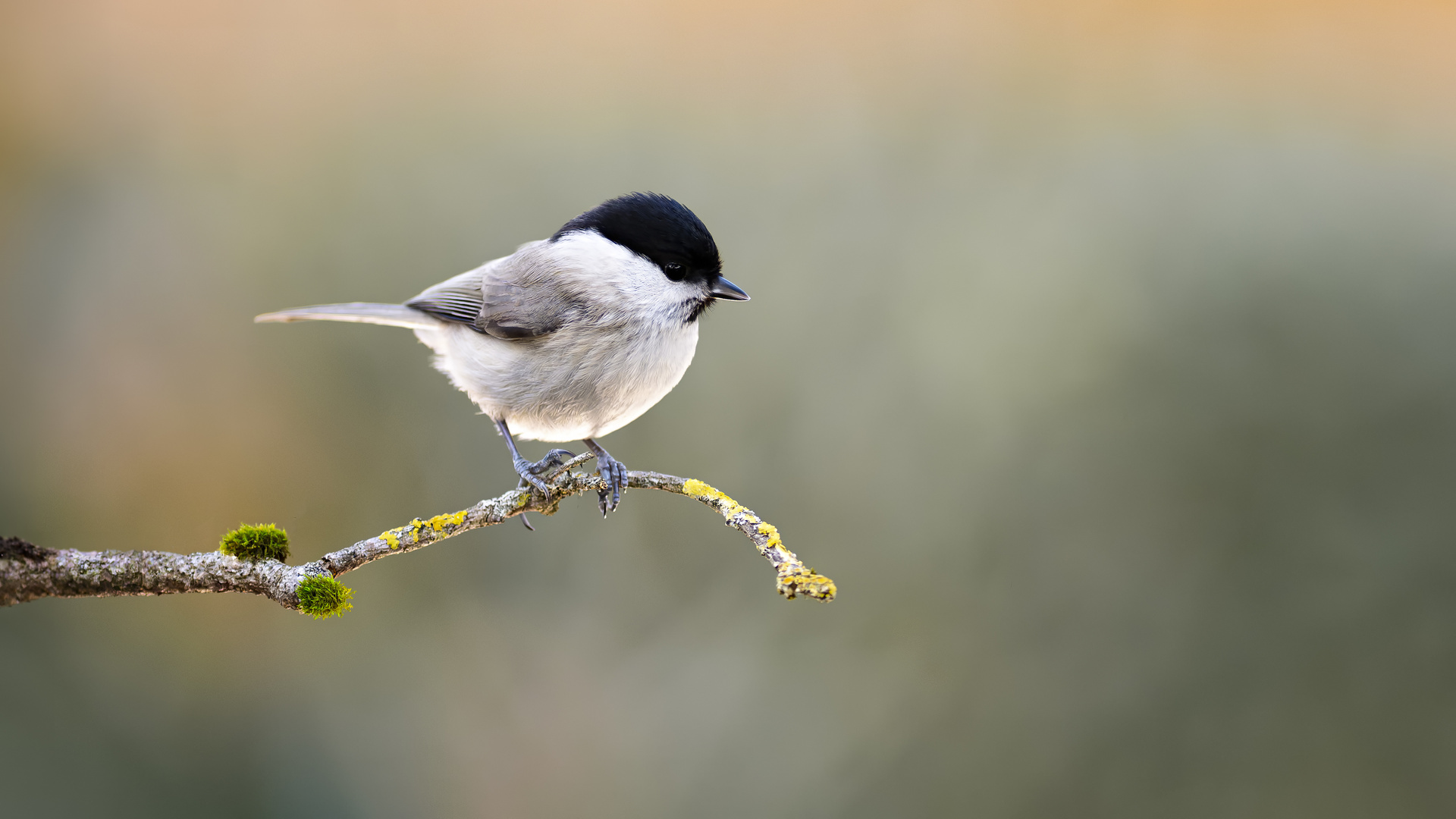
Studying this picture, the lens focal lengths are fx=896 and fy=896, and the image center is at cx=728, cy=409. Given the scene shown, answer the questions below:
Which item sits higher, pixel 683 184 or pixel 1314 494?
pixel 683 184

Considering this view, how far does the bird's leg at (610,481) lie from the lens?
130cm

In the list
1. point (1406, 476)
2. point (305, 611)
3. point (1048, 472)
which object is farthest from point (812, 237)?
point (305, 611)

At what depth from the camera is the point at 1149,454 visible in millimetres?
3432

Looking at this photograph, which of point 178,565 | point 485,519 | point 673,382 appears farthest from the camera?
point 673,382

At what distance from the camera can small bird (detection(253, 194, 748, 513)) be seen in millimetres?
1371

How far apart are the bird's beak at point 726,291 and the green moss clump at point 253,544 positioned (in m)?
0.70

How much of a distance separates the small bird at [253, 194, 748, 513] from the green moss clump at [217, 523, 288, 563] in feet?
1.01

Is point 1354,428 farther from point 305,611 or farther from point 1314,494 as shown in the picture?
point 305,611

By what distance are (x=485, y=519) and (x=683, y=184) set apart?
2943 millimetres

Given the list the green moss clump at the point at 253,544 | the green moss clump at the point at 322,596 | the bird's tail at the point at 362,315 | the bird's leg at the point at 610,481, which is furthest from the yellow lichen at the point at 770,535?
the bird's tail at the point at 362,315

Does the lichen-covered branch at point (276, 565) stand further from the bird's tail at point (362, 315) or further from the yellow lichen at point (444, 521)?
the bird's tail at point (362, 315)

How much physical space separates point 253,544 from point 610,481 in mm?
499

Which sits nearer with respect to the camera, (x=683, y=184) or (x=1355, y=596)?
(x=1355, y=596)

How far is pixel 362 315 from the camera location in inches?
56.4
